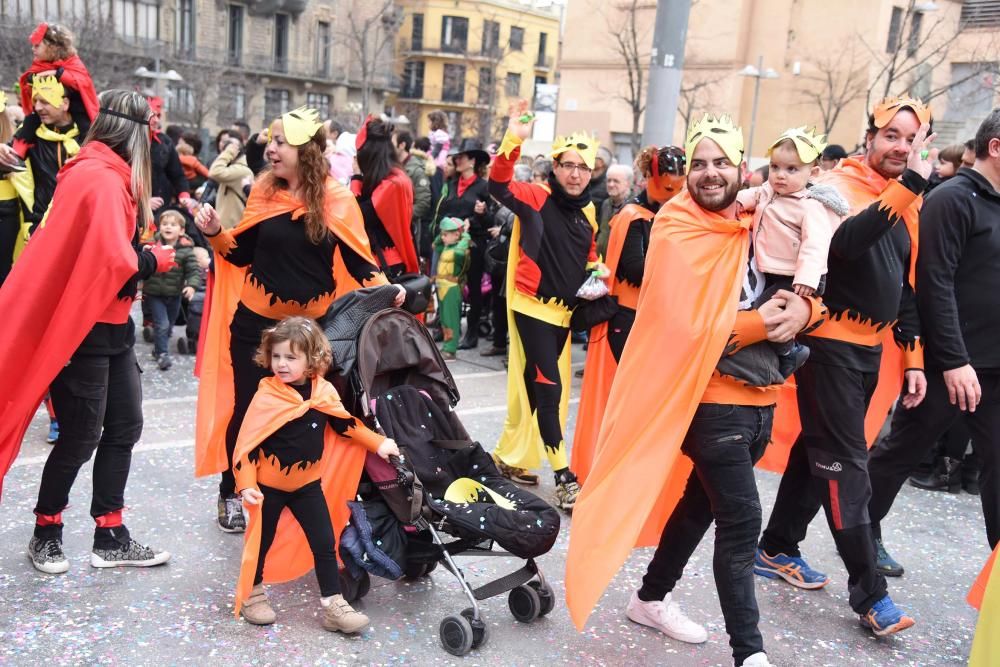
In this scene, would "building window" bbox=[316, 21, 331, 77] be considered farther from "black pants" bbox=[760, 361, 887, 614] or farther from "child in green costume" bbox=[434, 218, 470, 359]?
"black pants" bbox=[760, 361, 887, 614]

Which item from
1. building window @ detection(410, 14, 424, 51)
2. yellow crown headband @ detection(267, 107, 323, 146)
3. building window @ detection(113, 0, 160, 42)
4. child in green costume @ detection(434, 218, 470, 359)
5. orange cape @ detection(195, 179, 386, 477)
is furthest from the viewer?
building window @ detection(410, 14, 424, 51)

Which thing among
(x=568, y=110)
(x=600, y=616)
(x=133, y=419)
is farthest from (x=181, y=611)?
(x=568, y=110)

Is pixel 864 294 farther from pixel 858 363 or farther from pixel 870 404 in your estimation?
pixel 870 404

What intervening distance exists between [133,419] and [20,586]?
32.5 inches

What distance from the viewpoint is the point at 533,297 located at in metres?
5.62

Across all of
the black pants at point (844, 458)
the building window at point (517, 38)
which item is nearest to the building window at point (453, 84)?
the building window at point (517, 38)

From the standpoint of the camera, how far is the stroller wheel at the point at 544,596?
4.04 m

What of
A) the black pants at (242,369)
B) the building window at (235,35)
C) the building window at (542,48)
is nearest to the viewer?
the black pants at (242,369)

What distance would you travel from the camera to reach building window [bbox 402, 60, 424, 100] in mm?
71562

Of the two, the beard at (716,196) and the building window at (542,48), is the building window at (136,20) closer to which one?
the building window at (542,48)

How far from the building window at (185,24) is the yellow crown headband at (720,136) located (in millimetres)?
49187

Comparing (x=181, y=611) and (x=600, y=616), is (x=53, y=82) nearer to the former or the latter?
(x=181, y=611)

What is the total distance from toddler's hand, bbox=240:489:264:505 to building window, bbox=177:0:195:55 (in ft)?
161

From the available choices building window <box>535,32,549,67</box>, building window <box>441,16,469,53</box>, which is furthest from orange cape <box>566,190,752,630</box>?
building window <box>535,32,549,67</box>
